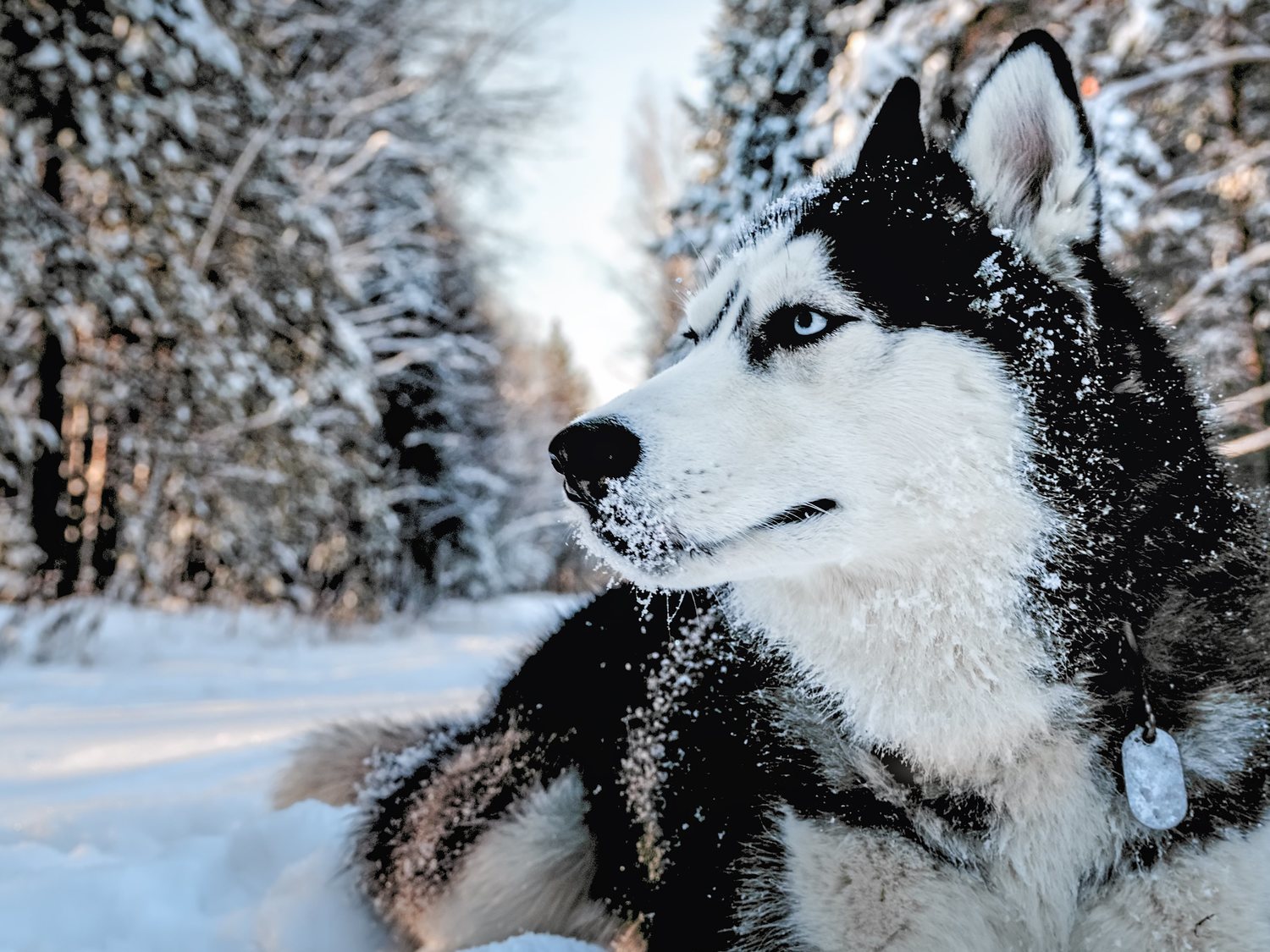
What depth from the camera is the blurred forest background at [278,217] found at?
5.76 meters

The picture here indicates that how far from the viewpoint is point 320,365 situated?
7.52 meters

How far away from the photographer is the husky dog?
1312mm

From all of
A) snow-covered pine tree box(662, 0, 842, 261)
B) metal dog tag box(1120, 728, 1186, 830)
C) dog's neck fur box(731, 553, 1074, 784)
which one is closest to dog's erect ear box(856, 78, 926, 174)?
dog's neck fur box(731, 553, 1074, 784)

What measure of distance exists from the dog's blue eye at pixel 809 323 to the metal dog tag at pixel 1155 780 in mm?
869

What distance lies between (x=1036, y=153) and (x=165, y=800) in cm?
272

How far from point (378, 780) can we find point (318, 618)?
6.42 meters

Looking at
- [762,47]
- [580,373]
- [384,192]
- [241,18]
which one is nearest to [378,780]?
[241,18]

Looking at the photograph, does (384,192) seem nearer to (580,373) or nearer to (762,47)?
(762,47)

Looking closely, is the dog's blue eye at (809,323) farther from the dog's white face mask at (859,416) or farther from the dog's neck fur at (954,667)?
the dog's neck fur at (954,667)

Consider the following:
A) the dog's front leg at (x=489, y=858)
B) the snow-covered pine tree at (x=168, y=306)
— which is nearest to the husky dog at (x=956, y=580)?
the dog's front leg at (x=489, y=858)

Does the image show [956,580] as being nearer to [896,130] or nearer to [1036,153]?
[1036,153]

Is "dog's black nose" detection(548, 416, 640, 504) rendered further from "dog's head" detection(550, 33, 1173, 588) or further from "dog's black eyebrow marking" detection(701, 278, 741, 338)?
"dog's black eyebrow marking" detection(701, 278, 741, 338)

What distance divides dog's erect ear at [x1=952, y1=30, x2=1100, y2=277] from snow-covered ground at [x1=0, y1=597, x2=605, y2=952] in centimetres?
161

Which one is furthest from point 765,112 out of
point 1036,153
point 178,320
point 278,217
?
point 1036,153
